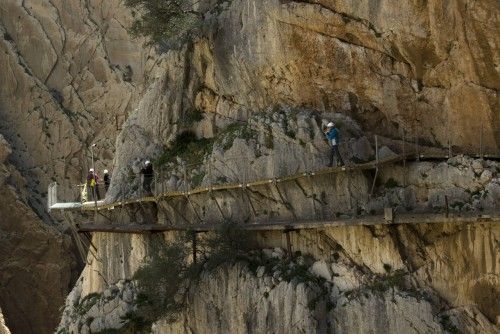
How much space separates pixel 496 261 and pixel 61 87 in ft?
127

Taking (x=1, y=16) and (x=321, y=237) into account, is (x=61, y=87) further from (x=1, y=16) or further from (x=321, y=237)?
(x=321, y=237)

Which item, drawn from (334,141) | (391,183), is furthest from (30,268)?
(391,183)

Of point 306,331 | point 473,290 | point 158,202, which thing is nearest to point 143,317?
point 158,202

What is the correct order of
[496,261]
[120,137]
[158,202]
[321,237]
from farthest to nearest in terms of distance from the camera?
1. [120,137]
2. [158,202]
3. [321,237]
4. [496,261]

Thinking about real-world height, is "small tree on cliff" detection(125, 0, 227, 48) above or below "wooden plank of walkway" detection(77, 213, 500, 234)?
above

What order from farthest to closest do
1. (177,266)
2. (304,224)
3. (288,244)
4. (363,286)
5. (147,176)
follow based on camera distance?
(147,176) < (177,266) < (288,244) < (304,224) < (363,286)

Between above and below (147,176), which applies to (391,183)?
below

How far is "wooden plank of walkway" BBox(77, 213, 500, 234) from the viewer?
70.6ft

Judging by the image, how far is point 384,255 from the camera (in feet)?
76.6

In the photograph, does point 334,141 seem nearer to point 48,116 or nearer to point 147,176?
point 147,176

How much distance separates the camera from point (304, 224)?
80.9ft

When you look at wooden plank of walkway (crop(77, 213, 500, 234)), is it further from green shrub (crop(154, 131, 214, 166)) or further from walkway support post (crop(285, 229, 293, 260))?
green shrub (crop(154, 131, 214, 166))

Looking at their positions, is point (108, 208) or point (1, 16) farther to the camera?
point (1, 16)

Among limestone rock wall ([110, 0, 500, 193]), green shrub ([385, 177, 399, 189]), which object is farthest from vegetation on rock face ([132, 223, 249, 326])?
green shrub ([385, 177, 399, 189])
